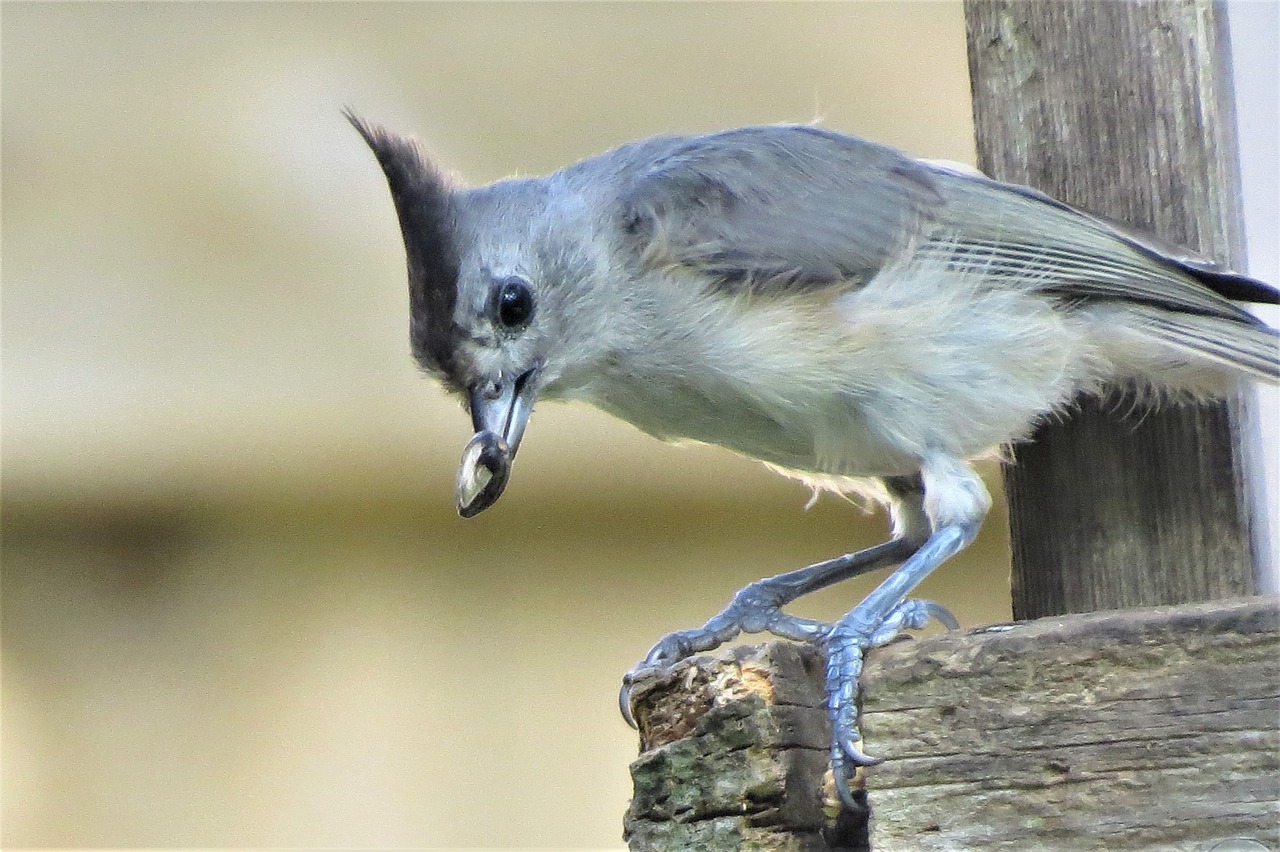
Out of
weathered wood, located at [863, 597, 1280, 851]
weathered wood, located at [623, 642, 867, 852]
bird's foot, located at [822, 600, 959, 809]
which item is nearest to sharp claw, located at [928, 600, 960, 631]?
bird's foot, located at [822, 600, 959, 809]

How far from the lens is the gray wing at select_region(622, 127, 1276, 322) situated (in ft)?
Answer: 5.57

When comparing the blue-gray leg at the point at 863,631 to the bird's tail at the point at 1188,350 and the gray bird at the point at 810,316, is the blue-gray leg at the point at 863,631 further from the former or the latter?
the bird's tail at the point at 1188,350

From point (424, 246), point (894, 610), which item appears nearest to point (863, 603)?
point (894, 610)

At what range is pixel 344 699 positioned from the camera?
8.80ft

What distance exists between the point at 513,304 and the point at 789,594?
0.53 metres

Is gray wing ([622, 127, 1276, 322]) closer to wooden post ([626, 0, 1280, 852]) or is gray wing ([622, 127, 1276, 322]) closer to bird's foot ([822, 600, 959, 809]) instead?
wooden post ([626, 0, 1280, 852])

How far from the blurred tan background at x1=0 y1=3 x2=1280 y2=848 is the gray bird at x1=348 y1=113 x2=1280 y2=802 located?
0.57m

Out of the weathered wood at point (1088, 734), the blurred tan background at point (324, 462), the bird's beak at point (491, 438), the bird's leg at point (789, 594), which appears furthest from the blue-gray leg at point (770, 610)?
the blurred tan background at point (324, 462)

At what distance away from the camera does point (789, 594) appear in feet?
6.30

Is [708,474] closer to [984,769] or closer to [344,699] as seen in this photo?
[344,699]

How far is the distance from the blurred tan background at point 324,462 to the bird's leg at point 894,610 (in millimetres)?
853

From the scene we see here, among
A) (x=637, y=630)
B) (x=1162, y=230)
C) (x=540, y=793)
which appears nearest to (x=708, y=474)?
(x=637, y=630)

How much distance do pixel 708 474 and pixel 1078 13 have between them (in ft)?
4.25

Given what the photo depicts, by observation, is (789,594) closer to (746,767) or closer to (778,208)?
(778,208)
